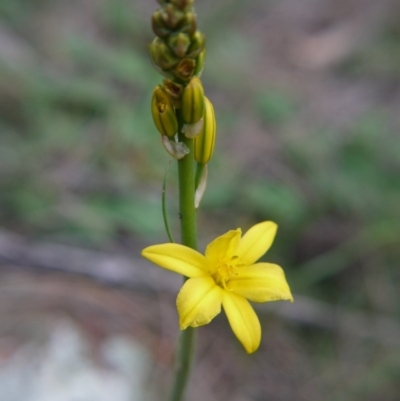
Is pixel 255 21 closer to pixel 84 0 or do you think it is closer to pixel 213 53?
pixel 213 53

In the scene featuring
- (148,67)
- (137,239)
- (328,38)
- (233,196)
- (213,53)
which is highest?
(328,38)

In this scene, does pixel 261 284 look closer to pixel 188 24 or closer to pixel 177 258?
pixel 177 258

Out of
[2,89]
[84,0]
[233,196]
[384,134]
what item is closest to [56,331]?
[233,196]

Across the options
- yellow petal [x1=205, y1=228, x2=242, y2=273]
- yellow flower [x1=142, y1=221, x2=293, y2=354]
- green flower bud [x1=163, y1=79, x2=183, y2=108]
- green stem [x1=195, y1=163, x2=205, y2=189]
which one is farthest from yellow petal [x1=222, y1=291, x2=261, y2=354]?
green flower bud [x1=163, y1=79, x2=183, y2=108]

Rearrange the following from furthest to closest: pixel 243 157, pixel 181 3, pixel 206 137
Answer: pixel 243 157 < pixel 206 137 < pixel 181 3

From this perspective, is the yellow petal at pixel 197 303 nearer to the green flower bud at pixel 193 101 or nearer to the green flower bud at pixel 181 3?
the green flower bud at pixel 193 101

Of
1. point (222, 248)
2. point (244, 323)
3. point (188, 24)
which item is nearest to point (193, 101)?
point (188, 24)
